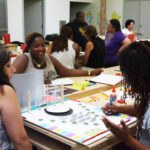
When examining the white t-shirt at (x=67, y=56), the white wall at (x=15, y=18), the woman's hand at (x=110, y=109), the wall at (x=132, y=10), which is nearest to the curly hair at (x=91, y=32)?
the white t-shirt at (x=67, y=56)

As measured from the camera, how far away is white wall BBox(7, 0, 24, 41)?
23.6 feet

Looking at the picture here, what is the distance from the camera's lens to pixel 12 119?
1.41 metres

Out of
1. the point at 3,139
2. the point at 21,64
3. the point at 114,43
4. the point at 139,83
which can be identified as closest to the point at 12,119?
the point at 3,139

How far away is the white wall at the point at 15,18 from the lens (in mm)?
7187

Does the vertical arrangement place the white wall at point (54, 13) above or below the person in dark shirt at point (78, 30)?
above

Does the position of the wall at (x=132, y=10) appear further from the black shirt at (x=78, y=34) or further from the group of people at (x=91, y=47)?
the group of people at (x=91, y=47)

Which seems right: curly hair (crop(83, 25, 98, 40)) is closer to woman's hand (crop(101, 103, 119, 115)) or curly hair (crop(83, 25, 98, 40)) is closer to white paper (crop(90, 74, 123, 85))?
white paper (crop(90, 74, 123, 85))

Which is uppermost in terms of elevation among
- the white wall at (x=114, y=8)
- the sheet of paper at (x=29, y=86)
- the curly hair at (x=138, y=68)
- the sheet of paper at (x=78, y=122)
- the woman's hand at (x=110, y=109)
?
the white wall at (x=114, y=8)

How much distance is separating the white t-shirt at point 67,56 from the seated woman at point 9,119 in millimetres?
2529

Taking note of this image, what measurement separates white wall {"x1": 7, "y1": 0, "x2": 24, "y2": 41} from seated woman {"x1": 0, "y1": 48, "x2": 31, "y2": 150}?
609 cm

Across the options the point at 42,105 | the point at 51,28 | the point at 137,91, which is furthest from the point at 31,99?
the point at 51,28

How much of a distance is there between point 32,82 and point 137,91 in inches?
35.3

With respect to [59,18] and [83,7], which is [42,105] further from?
[83,7]


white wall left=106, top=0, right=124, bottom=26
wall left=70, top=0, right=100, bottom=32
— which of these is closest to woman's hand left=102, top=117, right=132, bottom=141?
white wall left=106, top=0, right=124, bottom=26
